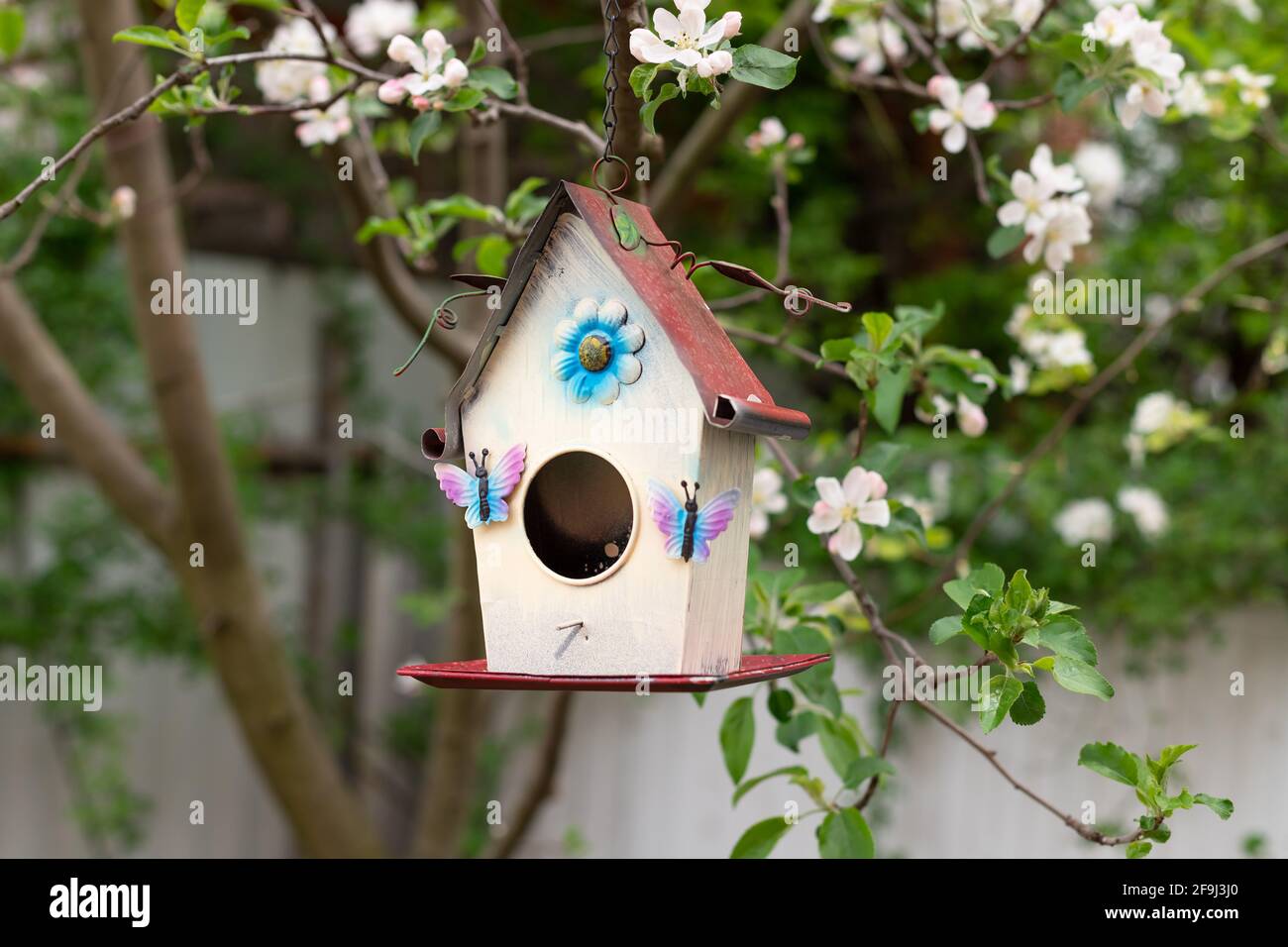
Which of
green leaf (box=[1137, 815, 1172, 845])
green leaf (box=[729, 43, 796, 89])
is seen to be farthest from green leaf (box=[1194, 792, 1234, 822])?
green leaf (box=[729, 43, 796, 89])

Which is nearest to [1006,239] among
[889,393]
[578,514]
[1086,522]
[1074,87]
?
[1074,87]

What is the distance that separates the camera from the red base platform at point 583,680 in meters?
1.18

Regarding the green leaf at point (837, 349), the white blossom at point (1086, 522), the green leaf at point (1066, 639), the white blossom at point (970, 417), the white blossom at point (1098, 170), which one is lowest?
the green leaf at point (1066, 639)

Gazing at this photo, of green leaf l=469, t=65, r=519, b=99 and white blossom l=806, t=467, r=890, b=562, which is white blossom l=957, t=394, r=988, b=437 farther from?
green leaf l=469, t=65, r=519, b=99

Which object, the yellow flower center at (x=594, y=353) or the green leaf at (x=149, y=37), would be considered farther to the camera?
the green leaf at (x=149, y=37)

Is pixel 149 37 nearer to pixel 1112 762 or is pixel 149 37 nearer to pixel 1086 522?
pixel 1112 762

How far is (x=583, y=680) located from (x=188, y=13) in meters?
0.85

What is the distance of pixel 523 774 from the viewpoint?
4578mm

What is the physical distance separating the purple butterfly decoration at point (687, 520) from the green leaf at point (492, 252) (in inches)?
23.2

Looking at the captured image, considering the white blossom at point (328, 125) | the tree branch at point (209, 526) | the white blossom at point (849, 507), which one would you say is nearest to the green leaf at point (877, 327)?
the white blossom at point (849, 507)

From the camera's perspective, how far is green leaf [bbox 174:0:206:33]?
1450 mm

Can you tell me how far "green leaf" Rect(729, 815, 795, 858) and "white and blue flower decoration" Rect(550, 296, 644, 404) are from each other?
24.4 inches

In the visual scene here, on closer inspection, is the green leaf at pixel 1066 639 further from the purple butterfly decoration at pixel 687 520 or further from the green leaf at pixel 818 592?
the green leaf at pixel 818 592
